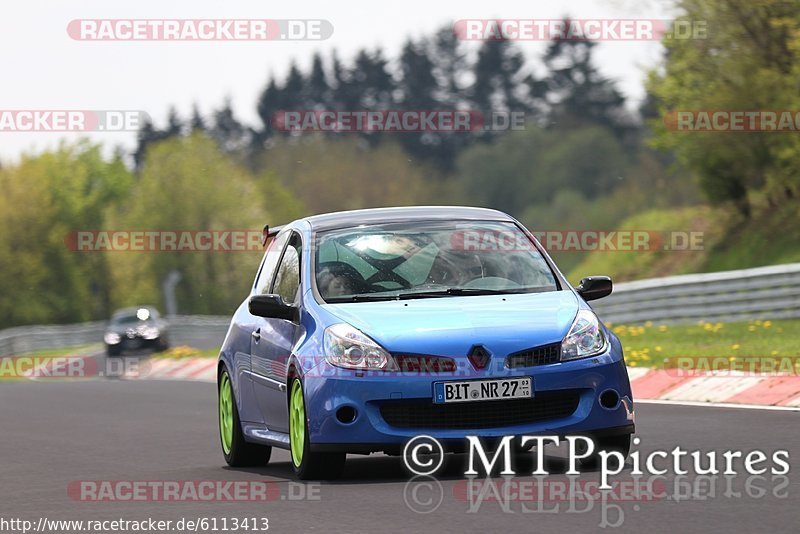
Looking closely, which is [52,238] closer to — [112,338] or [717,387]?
[112,338]

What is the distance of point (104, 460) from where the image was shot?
527 inches

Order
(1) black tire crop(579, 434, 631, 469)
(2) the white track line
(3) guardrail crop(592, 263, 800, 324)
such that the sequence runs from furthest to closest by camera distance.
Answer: (3) guardrail crop(592, 263, 800, 324)
(2) the white track line
(1) black tire crop(579, 434, 631, 469)

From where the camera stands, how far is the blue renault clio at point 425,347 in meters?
10.2

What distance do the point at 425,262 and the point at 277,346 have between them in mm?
1045

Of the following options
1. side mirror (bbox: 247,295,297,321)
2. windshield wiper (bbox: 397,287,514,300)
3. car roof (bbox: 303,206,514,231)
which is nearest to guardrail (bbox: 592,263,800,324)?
car roof (bbox: 303,206,514,231)

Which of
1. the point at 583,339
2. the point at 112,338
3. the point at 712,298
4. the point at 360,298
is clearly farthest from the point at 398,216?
the point at 112,338

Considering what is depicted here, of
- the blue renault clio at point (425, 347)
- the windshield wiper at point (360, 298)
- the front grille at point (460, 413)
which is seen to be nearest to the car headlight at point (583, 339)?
the blue renault clio at point (425, 347)

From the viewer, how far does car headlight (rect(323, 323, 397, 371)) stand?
1027 centimetres

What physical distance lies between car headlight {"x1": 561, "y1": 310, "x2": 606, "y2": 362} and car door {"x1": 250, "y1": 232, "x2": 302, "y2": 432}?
1.65 m

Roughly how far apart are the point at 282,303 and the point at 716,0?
26.0 metres

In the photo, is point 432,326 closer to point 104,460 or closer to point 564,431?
point 564,431

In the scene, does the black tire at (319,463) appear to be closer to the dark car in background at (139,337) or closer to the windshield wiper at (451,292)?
the windshield wiper at (451,292)

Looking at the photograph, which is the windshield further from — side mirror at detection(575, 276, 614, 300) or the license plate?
the license plate

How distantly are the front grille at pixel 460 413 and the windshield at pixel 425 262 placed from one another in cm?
99
